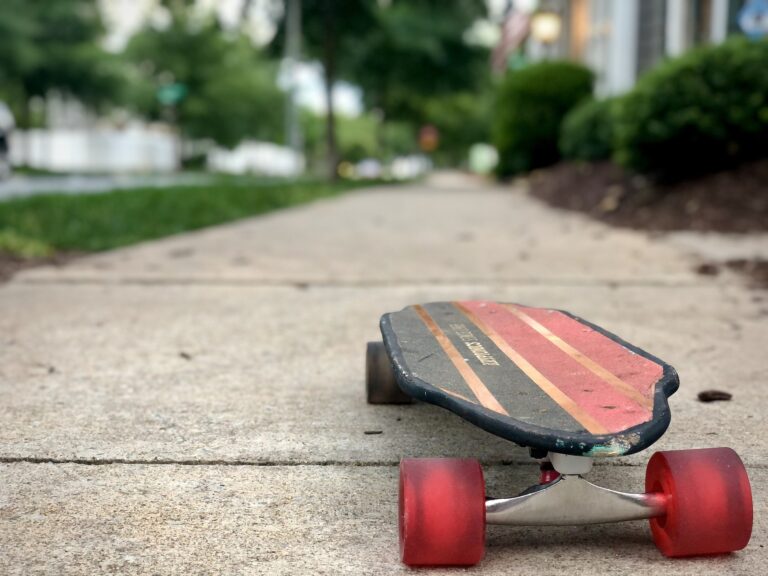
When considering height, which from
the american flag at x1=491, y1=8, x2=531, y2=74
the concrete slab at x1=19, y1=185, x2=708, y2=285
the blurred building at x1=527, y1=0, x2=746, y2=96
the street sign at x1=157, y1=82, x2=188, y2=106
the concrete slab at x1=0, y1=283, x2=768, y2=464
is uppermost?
the street sign at x1=157, y1=82, x2=188, y2=106

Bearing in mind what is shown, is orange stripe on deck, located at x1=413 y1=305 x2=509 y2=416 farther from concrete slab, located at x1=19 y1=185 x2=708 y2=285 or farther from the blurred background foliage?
the blurred background foliage

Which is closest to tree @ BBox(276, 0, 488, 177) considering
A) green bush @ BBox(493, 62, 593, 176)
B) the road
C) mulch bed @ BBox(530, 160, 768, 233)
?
the road

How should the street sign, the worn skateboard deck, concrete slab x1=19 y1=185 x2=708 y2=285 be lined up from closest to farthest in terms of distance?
1. the worn skateboard deck
2. concrete slab x1=19 y1=185 x2=708 y2=285
3. the street sign

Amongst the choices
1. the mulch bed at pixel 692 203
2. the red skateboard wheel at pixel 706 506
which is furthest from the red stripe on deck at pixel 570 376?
the mulch bed at pixel 692 203

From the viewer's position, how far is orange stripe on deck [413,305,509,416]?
1.64 meters

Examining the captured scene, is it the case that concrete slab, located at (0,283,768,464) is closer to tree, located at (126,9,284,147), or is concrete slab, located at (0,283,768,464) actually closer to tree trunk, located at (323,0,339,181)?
tree trunk, located at (323,0,339,181)

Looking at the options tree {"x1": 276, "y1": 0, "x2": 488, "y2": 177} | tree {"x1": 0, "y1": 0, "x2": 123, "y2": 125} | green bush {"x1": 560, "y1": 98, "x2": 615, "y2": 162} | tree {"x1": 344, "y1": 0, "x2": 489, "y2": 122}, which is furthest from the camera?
tree {"x1": 0, "y1": 0, "x2": 123, "y2": 125}

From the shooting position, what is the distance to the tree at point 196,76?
112 feet

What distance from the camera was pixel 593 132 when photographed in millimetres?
10758

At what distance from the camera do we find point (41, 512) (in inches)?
69.1

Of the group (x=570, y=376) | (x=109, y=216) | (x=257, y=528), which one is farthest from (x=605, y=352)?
(x=109, y=216)

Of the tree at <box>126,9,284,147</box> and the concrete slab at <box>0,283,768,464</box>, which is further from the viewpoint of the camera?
the tree at <box>126,9,284,147</box>

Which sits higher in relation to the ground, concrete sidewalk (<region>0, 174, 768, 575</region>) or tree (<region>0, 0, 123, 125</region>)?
tree (<region>0, 0, 123, 125</region>)

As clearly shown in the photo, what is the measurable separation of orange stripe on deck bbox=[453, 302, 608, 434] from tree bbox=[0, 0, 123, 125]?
1085 inches
